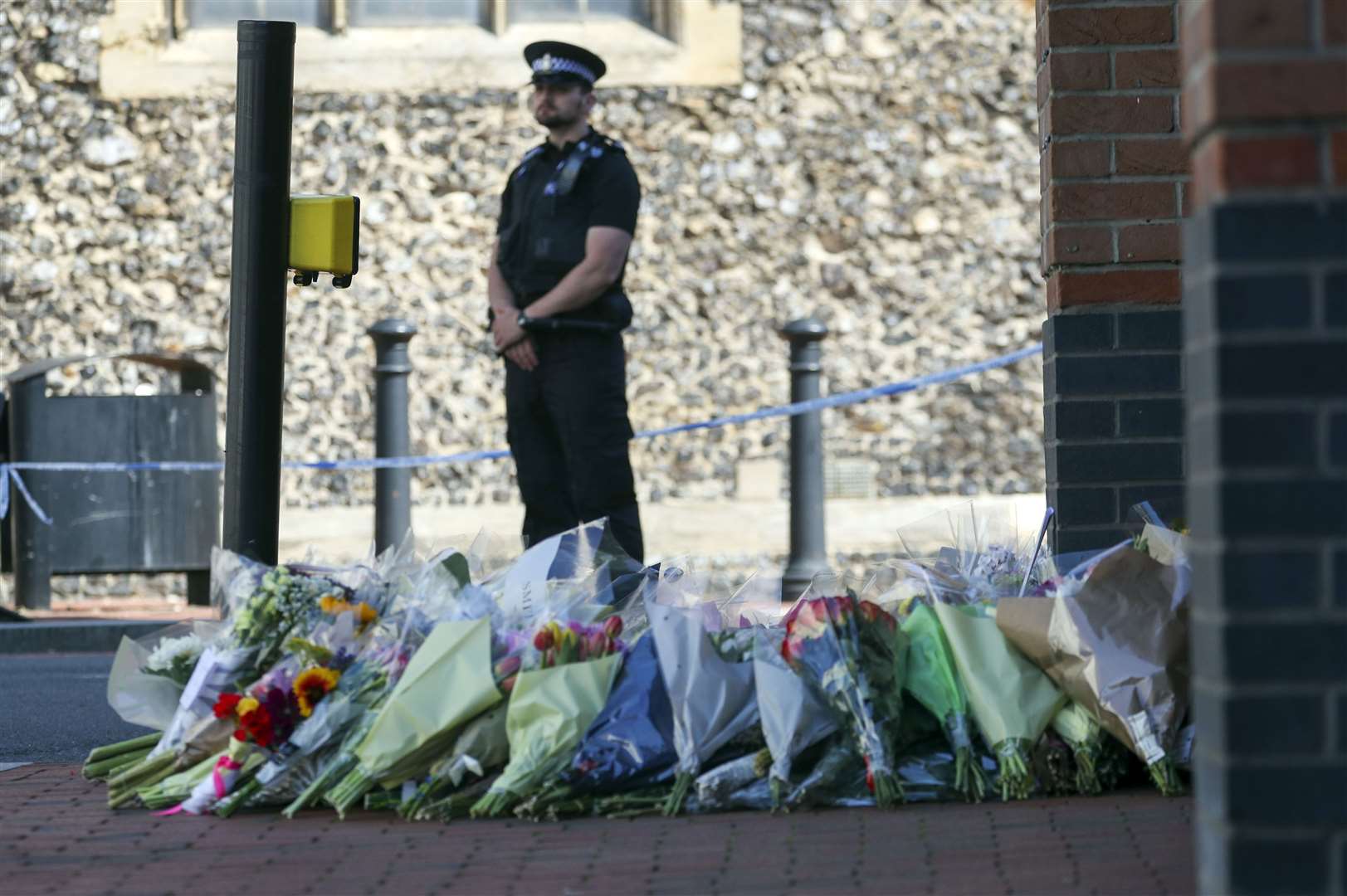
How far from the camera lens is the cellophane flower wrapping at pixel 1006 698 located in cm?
406

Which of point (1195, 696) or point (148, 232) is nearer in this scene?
point (1195, 696)

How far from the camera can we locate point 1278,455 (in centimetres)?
258

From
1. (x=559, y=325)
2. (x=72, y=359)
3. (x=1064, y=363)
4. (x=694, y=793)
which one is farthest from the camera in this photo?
(x=72, y=359)

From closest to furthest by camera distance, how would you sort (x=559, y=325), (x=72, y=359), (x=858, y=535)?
(x=559, y=325) → (x=72, y=359) → (x=858, y=535)

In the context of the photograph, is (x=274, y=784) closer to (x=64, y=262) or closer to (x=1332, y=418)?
(x=1332, y=418)

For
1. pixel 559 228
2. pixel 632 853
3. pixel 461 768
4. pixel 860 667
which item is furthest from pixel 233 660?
pixel 559 228

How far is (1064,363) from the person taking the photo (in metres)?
5.23

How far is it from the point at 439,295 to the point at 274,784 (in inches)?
298

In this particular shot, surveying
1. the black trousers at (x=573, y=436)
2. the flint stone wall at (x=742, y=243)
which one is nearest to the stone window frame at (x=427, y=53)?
the flint stone wall at (x=742, y=243)

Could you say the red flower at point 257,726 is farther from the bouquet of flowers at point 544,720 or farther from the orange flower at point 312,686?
the bouquet of flowers at point 544,720

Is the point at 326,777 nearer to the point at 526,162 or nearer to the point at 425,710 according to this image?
the point at 425,710

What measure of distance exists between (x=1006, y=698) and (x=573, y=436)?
9.77 ft

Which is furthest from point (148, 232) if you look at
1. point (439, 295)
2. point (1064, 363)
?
point (1064, 363)

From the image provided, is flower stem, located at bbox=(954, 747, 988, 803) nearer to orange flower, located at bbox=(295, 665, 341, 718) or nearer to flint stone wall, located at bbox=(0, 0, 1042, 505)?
orange flower, located at bbox=(295, 665, 341, 718)
